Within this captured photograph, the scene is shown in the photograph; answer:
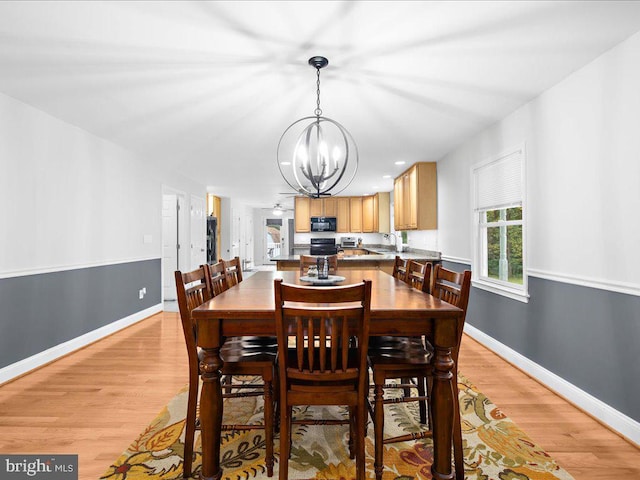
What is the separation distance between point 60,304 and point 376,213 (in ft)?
20.5

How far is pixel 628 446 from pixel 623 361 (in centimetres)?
44

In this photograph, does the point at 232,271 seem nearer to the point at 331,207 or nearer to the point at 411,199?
the point at 411,199

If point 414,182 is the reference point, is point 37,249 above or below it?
below

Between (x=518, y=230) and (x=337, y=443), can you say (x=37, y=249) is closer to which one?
(x=337, y=443)

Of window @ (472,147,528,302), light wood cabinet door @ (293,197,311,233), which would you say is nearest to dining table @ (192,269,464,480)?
window @ (472,147,528,302)

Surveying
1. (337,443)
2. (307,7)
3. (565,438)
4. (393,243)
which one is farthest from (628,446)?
(393,243)

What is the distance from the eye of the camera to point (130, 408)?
2.39 metres

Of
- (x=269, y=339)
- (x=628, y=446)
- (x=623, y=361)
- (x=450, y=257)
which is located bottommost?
(x=628, y=446)

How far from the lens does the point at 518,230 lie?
4137 millimetres

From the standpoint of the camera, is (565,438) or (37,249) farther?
(37,249)

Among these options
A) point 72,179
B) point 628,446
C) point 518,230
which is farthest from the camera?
point 518,230

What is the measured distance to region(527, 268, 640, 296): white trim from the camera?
6.79ft

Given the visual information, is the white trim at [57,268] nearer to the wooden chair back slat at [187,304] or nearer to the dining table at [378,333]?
the wooden chair back slat at [187,304]

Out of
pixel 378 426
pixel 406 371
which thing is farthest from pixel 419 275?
pixel 378 426
